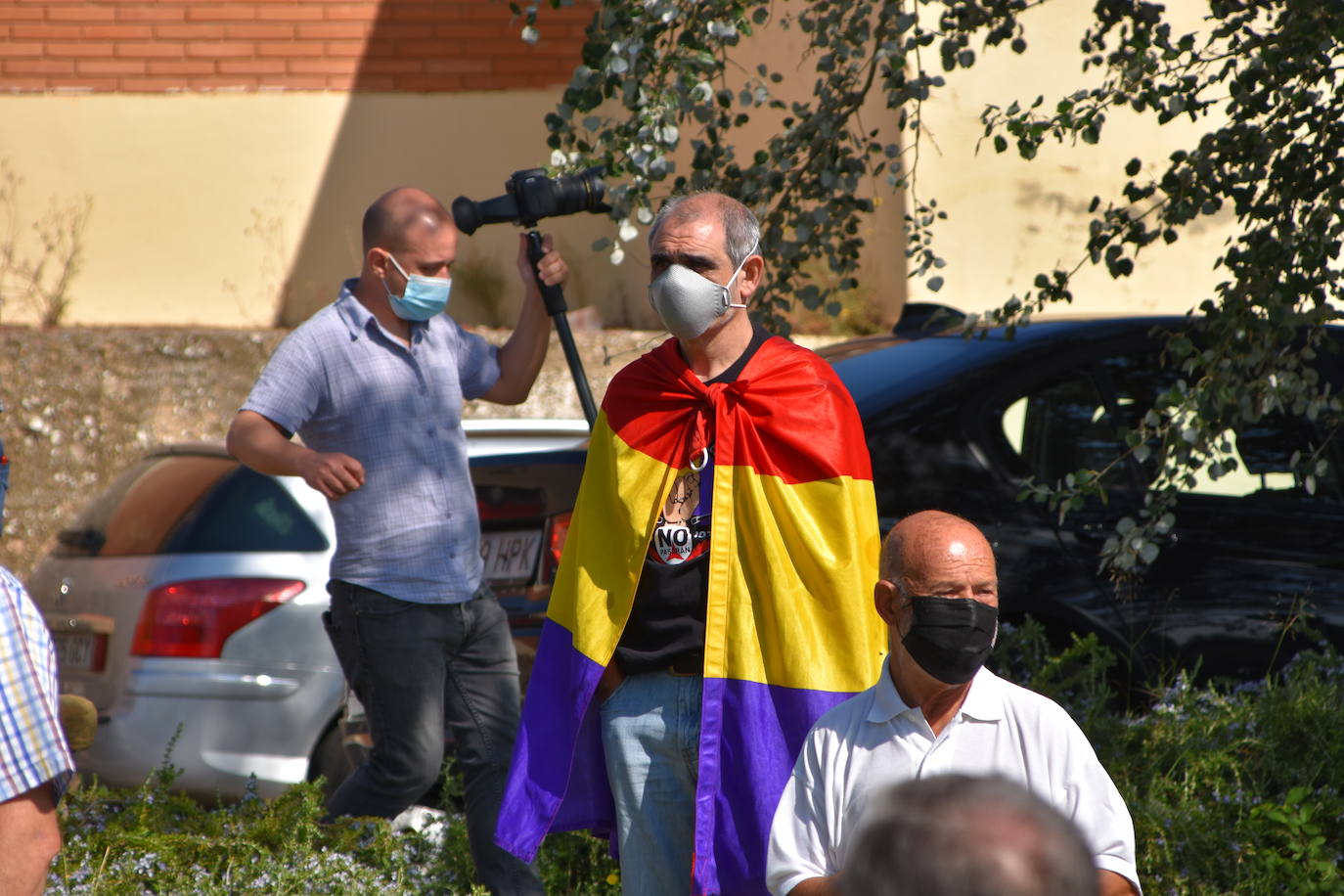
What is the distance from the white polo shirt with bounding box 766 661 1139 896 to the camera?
7.61 feet

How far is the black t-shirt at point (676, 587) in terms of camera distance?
9.74 ft

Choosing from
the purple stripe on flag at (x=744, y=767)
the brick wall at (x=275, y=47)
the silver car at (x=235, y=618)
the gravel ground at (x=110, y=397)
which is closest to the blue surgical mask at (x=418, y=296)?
the silver car at (x=235, y=618)

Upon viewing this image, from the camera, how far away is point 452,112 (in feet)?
34.0

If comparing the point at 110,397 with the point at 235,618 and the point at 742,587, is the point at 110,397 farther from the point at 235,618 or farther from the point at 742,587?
the point at 742,587

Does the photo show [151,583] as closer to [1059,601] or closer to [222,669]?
[222,669]

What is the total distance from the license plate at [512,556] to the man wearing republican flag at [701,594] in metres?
1.79

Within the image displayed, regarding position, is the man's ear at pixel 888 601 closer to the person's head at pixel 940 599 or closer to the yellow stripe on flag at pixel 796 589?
the person's head at pixel 940 599

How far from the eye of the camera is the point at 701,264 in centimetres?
301

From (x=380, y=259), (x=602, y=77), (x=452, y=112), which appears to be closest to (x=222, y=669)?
(x=380, y=259)

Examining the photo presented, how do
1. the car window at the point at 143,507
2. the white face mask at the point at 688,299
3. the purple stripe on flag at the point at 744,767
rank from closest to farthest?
the purple stripe on flag at the point at 744,767
the white face mask at the point at 688,299
the car window at the point at 143,507

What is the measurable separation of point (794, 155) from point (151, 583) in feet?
8.13

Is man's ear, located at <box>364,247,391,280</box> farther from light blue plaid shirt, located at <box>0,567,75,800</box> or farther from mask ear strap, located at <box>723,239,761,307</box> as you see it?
light blue plaid shirt, located at <box>0,567,75,800</box>

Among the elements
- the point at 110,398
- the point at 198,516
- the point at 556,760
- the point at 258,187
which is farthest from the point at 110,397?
the point at 556,760

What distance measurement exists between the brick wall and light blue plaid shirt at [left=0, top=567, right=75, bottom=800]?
339 inches
